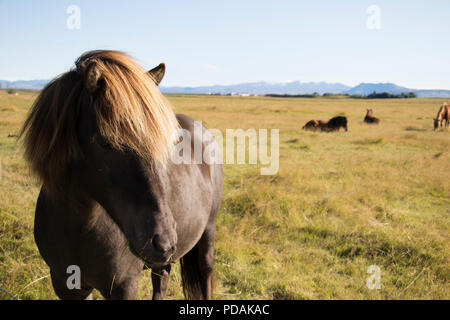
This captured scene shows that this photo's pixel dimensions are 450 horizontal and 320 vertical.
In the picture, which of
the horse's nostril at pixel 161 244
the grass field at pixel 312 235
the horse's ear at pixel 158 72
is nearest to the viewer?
the horse's nostril at pixel 161 244

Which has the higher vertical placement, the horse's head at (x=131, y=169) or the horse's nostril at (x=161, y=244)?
the horse's head at (x=131, y=169)

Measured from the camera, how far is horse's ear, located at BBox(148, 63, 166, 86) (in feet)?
6.34

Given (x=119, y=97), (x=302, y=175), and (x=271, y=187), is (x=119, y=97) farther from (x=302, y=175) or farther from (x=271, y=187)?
Answer: (x=302, y=175)

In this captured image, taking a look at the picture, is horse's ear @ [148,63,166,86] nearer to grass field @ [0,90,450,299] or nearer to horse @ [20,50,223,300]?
horse @ [20,50,223,300]

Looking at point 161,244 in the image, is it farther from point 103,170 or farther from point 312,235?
point 312,235

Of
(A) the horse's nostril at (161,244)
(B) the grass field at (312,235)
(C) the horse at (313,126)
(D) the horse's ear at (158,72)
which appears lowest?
(B) the grass field at (312,235)

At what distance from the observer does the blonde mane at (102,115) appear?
1.52 meters

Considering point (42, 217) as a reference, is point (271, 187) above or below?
below

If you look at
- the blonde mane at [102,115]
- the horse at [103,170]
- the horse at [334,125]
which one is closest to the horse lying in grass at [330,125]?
the horse at [334,125]

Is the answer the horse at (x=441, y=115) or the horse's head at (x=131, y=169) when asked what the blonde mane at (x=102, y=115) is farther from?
the horse at (x=441, y=115)

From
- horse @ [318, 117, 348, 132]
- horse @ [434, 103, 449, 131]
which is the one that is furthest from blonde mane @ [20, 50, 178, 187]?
horse @ [434, 103, 449, 131]
